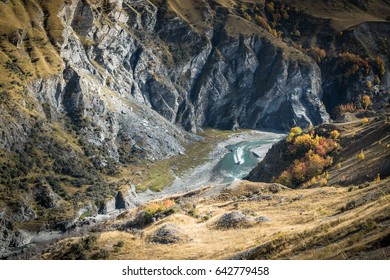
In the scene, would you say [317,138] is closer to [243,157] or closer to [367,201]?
[367,201]

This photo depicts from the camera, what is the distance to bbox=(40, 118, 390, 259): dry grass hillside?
3134 centimetres

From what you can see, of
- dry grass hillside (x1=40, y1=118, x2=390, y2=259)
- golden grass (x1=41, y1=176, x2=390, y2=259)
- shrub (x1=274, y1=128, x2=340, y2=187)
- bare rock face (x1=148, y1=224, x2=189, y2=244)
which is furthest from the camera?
shrub (x1=274, y1=128, x2=340, y2=187)

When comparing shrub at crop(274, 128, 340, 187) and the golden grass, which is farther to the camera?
shrub at crop(274, 128, 340, 187)

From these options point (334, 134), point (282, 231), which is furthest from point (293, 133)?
point (282, 231)

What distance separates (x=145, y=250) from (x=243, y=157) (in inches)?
6108

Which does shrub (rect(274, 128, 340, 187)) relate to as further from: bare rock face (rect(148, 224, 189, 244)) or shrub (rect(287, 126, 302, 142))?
bare rock face (rect(148, 224, 189, 244))

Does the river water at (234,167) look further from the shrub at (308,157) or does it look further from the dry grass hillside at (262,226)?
the dry grass hillside at (262,226)

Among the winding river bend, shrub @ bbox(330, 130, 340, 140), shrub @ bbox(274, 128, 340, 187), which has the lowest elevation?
the winding river bend

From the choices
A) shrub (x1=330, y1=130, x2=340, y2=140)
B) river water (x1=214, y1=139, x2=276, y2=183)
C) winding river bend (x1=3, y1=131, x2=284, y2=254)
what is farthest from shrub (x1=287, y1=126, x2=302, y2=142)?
river water (x1=214, y1=139, x2=276, y2=183)

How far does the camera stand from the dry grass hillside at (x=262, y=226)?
103 ft

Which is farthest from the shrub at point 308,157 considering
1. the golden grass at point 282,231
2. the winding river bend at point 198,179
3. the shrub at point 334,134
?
the winding river bend at point 198,179

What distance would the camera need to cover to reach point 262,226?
50094 millimetres

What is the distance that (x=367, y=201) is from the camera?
150 ft

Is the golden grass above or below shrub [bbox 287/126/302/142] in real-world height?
below
